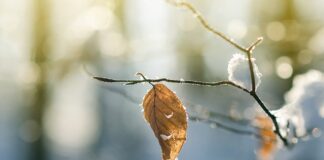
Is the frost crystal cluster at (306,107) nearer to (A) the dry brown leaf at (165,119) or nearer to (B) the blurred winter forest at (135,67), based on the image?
(B) the blurred winter forest at (135,67)

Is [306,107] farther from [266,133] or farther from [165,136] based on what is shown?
[165,136]

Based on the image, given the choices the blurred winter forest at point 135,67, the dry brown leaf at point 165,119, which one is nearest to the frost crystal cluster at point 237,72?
the dry brown leaf at point 165,119

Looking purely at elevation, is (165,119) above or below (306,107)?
above

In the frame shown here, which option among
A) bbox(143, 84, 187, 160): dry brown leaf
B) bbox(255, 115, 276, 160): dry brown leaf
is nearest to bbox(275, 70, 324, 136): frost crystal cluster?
bbox(255, 115, 276, 160): dry brown leaf

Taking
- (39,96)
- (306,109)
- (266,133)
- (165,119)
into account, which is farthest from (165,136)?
(39,96)

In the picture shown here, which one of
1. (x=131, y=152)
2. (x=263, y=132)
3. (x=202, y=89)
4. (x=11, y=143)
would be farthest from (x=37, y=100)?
(x=263, y=132)

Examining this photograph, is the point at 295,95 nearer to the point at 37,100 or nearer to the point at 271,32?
the point at 271,32
